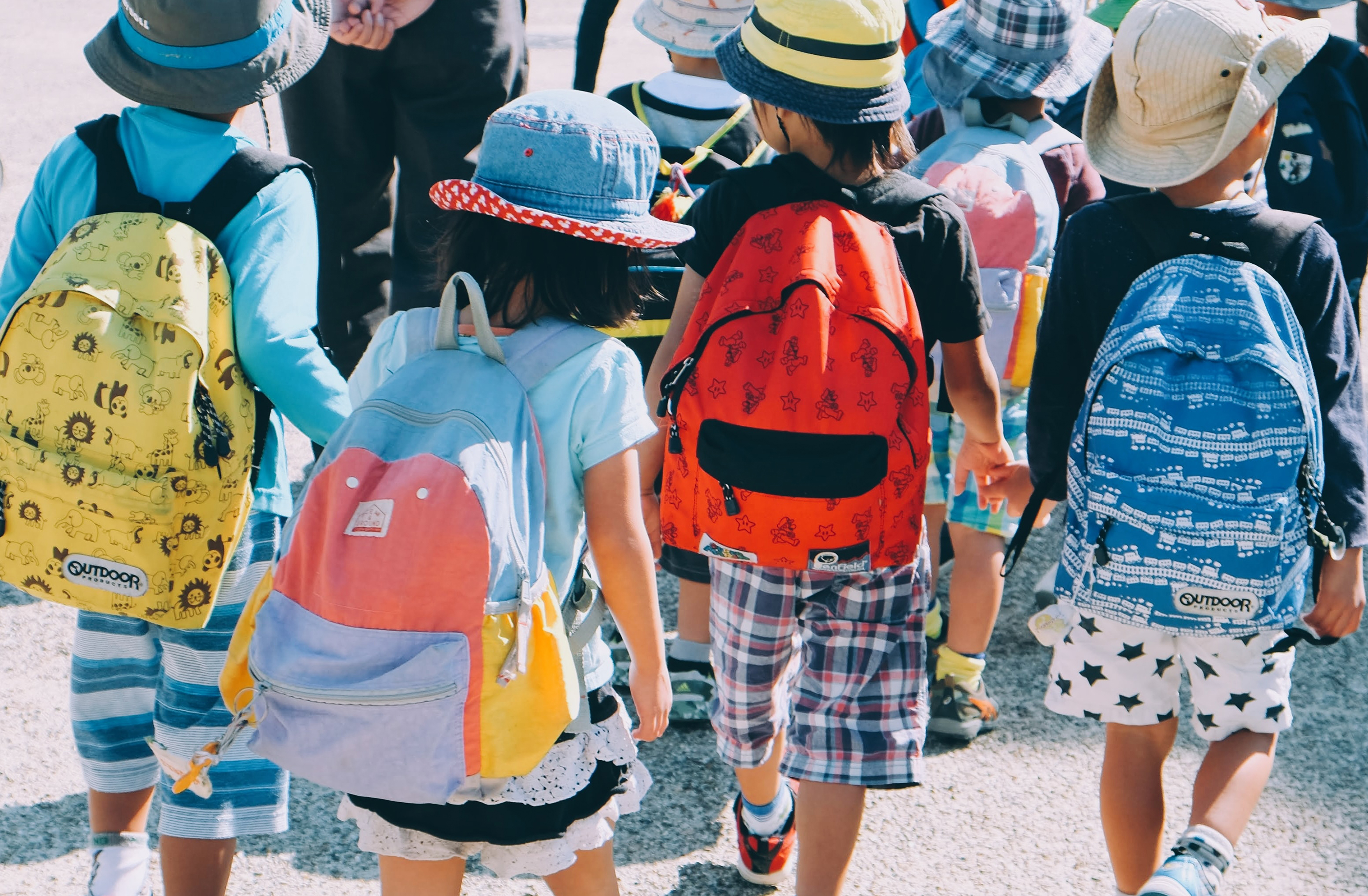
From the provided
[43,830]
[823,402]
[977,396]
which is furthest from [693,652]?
[43,830]

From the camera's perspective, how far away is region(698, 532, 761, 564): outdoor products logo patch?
2.29m

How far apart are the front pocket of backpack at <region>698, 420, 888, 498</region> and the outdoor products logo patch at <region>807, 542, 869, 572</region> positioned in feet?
0.32

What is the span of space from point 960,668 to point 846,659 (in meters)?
0.86

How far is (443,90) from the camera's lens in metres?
3.70

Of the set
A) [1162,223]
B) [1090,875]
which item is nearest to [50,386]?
[1162,223]

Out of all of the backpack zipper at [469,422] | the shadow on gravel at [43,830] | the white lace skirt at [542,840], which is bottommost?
the shadow on gravel at [43,830]

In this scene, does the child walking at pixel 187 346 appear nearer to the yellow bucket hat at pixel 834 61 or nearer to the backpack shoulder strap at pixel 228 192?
the backpack shoulder strap at pixel 228 192

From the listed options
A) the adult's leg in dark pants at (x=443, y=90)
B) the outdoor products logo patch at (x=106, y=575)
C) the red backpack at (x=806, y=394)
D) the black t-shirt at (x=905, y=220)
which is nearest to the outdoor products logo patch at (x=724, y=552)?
the red backpack at (x=806, y=394)

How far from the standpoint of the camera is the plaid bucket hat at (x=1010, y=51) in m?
2.98

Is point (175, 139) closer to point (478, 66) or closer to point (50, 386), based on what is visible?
point (50, 386)

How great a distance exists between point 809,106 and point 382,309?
87.8 inches

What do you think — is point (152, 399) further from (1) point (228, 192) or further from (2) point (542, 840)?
(2) point (542, 840)

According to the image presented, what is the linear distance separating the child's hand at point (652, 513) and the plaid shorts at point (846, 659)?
8.1 inches

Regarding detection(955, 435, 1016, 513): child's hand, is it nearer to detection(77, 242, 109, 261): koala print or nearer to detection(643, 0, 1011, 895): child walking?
detection(643, 0, 1011, 895): child walking
